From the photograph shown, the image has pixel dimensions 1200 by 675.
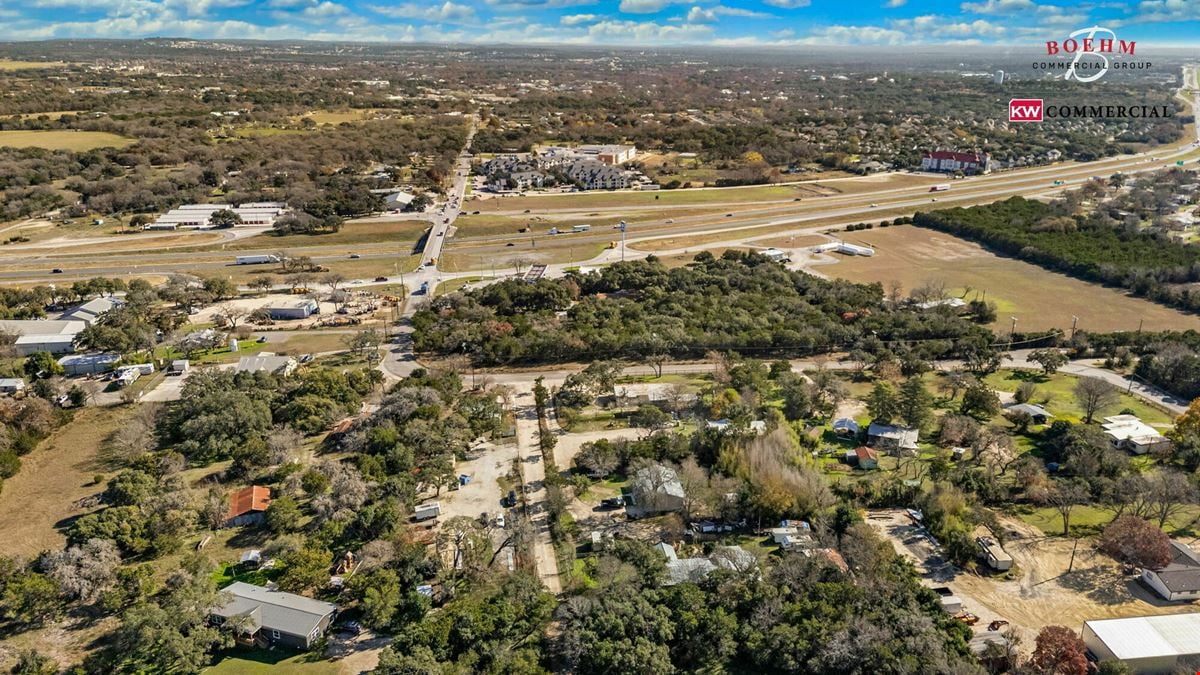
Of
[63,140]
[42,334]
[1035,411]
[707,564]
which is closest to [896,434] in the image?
[1035,411]

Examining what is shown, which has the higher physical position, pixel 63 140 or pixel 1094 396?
pixel 63 140

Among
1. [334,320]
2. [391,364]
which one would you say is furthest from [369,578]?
[334,320]

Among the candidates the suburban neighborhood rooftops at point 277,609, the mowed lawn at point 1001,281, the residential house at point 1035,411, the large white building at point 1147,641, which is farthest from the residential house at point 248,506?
the mowed lawn at point 1001,281

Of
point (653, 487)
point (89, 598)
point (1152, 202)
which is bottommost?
point (89, 598)

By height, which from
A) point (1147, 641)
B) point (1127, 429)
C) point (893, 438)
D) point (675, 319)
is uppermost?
point (675, 319)

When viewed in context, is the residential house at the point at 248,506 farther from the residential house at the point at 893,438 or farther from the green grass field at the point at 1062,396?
the green grass field at the point at 1062,396

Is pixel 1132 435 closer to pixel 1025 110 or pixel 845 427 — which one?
pixel 845 427

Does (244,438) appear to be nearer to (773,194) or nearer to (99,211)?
(99,211)
